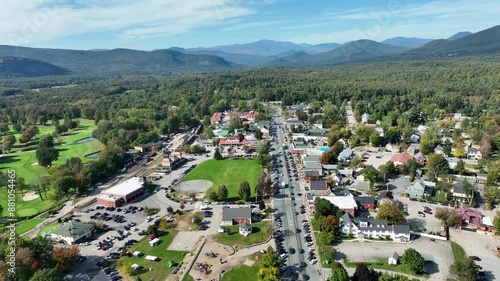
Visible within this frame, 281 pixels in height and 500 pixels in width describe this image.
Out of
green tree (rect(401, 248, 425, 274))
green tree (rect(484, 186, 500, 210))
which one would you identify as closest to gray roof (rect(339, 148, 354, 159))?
green tree (rect(484, 186, 500, 210))

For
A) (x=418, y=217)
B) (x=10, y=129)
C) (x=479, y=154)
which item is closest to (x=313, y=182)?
(x=418, y=217)

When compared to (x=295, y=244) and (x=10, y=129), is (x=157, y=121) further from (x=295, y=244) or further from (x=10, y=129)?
(x=295, y=244)

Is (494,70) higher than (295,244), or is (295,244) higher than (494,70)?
(494,70)

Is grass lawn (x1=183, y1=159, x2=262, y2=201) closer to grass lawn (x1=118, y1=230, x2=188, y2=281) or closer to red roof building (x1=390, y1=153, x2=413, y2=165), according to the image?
grass lawn (x1=118, y1=230, x2=188, y2=281)

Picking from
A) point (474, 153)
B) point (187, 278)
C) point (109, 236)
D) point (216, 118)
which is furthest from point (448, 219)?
point (216, 118)

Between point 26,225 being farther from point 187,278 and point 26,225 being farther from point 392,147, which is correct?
point 392,147
